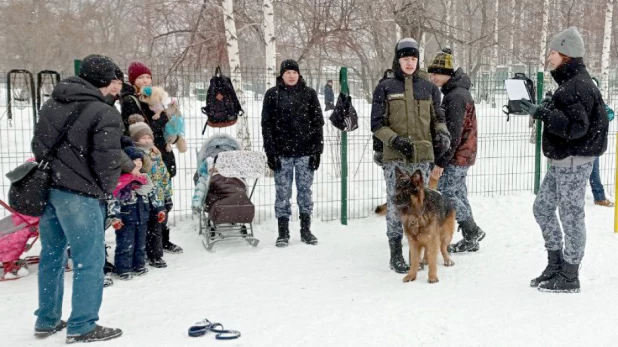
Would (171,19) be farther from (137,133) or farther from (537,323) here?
(537,323)

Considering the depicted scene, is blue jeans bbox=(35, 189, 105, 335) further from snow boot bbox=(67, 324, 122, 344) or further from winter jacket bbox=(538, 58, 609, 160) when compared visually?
winter jacket bbox=(538, 58, 609, 160)

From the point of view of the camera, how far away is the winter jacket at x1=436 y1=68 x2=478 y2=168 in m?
5.68

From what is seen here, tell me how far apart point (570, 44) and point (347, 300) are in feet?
9.44

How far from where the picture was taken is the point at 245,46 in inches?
613

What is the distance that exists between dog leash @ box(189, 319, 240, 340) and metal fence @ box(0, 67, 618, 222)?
3.51 meters

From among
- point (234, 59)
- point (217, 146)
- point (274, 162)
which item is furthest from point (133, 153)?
point (234, 59)

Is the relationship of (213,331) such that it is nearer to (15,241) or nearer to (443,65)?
(15,241)

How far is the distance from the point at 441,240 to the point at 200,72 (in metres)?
4.16

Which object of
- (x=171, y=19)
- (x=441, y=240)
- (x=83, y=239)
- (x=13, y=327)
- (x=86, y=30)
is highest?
(x=86, y=30)

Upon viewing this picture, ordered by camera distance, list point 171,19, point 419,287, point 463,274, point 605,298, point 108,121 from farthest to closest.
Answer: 1. point 171,19
2. point 463,274
3. point 419,287
4. point 605,298
5. point 108,121

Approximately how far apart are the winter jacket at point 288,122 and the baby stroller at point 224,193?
0.37 m

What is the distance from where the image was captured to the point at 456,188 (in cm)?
599

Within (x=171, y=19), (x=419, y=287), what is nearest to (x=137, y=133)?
(x=419, y=287)

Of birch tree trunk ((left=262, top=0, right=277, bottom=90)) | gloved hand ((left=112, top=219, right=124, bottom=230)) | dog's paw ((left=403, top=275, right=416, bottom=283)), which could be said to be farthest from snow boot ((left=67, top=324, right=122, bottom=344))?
birch tree trunk ((left=262, top=0, right=277, bottom=90))
